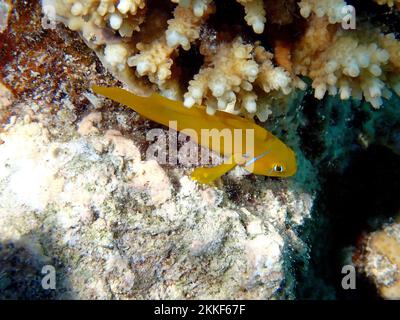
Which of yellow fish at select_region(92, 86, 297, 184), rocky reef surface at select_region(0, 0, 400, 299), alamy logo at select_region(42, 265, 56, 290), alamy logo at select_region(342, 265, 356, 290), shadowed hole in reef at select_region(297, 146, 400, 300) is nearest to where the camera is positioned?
alamy logo at select_region(42, 265, 56, 290)

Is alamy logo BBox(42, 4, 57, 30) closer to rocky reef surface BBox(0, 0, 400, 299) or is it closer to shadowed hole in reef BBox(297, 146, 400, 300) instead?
rocky reef surface BBox(0, 0, 400, 299)

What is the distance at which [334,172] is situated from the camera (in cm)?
412

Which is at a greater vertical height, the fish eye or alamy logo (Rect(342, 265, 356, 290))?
the fish eye

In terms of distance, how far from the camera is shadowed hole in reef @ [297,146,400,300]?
172 inches

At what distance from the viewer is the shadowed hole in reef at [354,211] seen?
4.37 m

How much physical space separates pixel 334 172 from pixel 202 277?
2.45 meters

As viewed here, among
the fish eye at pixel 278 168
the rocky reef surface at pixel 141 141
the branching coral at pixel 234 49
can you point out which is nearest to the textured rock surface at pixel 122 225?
the rocky reef surface at pixel 141 141

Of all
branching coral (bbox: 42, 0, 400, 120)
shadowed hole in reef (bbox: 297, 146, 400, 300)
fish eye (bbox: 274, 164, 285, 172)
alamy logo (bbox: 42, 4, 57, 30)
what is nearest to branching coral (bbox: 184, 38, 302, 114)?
branching coral (bbox: 42, 0, 400, 120)

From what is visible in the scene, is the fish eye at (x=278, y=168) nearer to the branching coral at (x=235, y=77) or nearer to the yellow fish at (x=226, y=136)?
the yellow fish at (x=226, y=136)

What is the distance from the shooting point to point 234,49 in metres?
2.39

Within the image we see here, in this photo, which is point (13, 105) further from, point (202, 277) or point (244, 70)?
point (202, 277)

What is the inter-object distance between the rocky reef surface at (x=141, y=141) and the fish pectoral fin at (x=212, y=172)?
0.24 feet

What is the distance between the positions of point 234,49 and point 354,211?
3.36 metres

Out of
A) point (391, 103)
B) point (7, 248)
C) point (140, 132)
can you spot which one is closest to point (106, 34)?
point (140, 132)
